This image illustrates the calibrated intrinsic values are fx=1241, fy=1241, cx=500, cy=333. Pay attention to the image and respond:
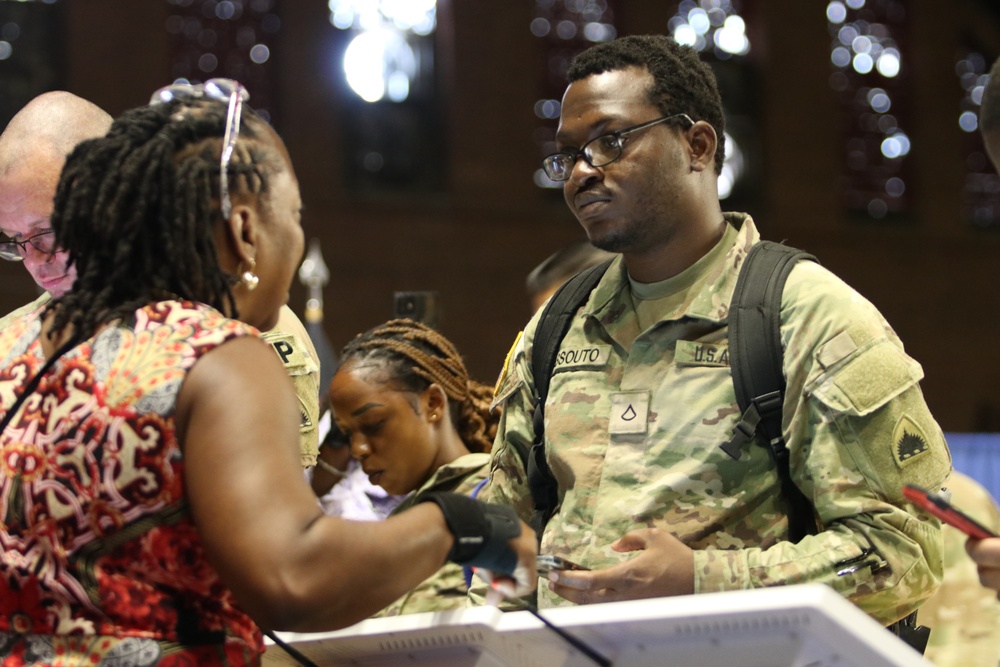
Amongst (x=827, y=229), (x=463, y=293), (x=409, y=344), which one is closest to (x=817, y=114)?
(x=827, y=229)

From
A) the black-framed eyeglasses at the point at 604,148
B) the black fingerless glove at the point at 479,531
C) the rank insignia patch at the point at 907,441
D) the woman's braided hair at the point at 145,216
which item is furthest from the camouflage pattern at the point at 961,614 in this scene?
the woman's braided hair at the point at 145,216

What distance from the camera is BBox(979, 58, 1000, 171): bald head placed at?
2342 mm

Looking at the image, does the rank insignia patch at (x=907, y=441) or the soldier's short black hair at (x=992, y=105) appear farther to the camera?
the soldier's short black hair at (x=992, y=105)

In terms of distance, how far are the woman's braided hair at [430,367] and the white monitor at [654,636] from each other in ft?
4.99

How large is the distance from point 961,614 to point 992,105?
1815 mm

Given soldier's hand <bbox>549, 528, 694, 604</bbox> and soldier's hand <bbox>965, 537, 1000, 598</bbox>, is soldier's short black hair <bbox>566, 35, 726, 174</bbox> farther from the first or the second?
soldier's hand <bbox>965, 537, 1000, 598</bbox>

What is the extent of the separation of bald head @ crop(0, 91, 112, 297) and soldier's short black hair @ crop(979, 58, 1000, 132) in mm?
1918

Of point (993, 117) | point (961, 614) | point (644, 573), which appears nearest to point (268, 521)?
point (644, 573)

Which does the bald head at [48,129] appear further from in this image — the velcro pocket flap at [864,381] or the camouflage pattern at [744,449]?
the velcro pocket flap at [864,381]

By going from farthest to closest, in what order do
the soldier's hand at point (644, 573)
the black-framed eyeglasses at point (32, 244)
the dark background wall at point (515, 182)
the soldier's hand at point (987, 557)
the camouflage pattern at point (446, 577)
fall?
the dark background wall at point (515, 182), the camouflage pattern at point (446, 577), the black-framed eyeglasses at point (32, 244), the soldier's hand at point (644, 573), the soldier's hand at point (987, 557)

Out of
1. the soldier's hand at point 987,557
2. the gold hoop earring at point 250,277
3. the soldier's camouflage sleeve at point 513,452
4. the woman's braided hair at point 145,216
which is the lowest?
the soldier's camouflage sleeve at point 513,452

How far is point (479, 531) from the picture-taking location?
1643mm

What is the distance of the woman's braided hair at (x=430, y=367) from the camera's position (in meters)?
3.43

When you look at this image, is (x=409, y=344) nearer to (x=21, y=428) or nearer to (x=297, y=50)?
(x=21, y=428)
